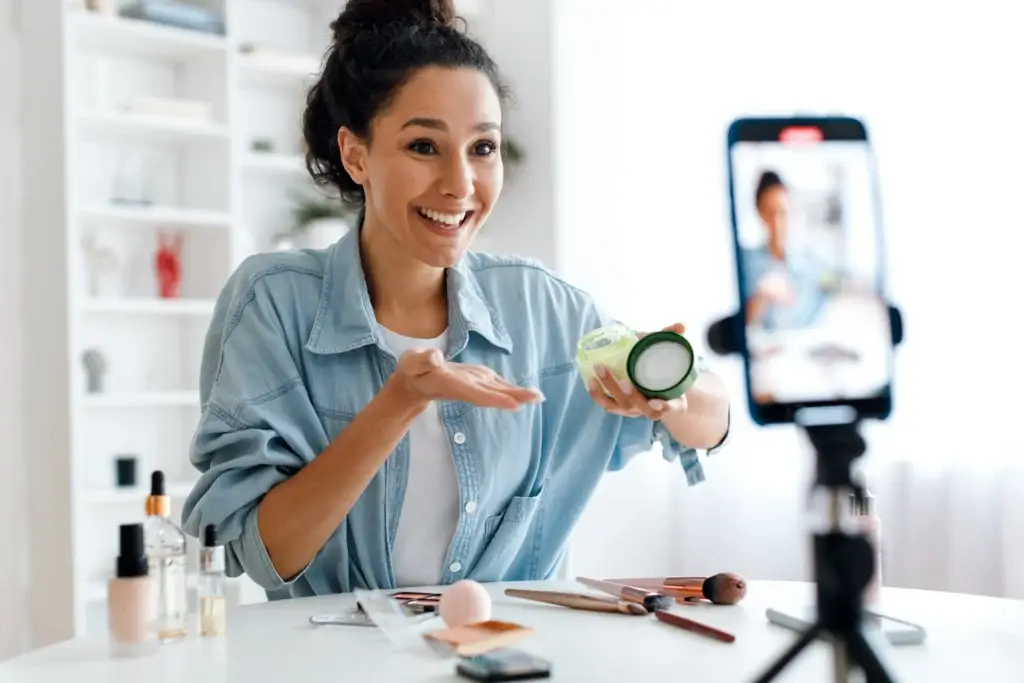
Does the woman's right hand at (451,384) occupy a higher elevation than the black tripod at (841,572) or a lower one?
higher

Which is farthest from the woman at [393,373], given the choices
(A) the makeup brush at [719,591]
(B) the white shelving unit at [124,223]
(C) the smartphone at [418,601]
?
(B) the white shelving unit at [124,223]

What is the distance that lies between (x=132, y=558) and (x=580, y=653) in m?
0.43

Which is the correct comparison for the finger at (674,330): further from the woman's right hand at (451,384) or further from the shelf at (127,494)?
the shelf at (127,494)

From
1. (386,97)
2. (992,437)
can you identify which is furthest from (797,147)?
(992,437)

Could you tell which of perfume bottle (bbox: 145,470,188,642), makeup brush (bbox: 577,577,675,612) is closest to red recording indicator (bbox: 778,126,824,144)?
makeup brush (bbox: 577,577,675,612)

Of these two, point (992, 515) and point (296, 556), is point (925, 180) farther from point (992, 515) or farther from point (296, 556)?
point (296, 556)

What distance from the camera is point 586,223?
359 cm

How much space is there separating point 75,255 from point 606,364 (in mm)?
2297

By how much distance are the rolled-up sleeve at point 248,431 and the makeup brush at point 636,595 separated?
0.35 meters

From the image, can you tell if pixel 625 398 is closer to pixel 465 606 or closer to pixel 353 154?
pixel 465 606

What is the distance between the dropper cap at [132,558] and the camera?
1097mm

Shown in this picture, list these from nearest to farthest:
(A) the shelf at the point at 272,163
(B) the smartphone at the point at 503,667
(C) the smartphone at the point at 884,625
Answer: (B) the smartphone at the point at 503,667
(C) the smartphone at the point at 884,625
(A) the shelf at the point at 272,163

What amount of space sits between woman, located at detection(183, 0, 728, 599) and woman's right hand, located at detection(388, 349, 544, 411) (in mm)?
65

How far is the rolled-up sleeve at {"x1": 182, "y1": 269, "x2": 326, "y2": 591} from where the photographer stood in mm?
1302
